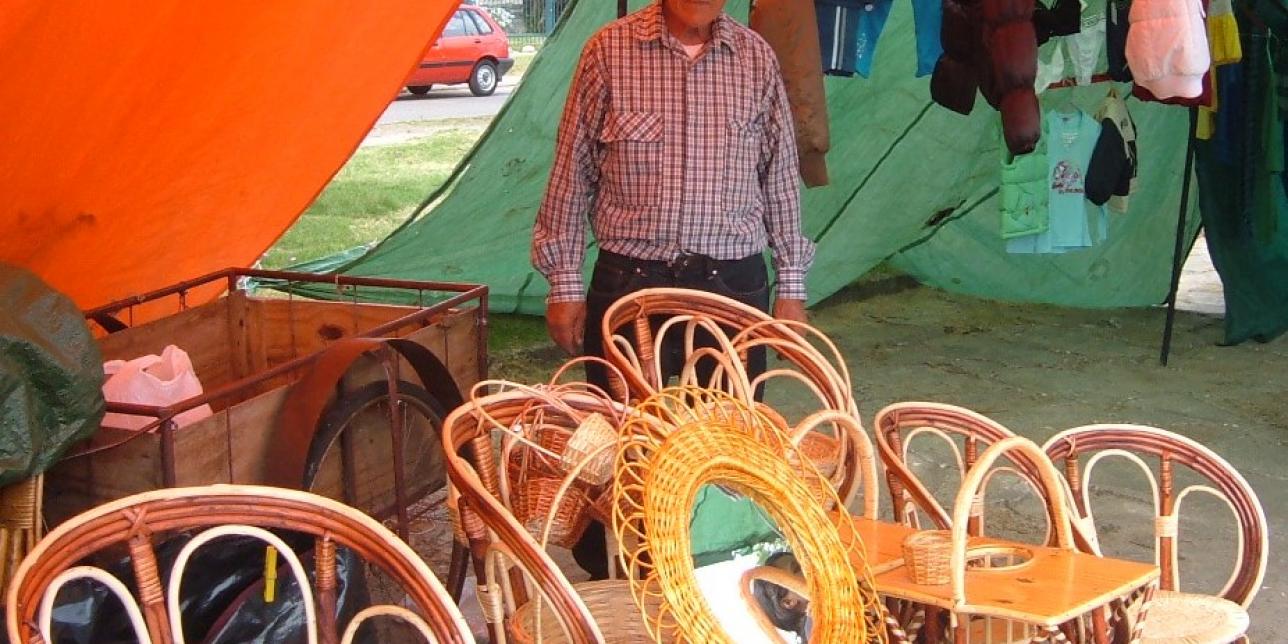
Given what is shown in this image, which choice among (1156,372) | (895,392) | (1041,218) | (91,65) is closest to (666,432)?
(91,65)

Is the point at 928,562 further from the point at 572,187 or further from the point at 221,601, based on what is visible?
the point at 572,187

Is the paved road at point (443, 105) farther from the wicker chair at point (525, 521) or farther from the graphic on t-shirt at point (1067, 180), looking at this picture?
the wicker chair at point (525, 521)

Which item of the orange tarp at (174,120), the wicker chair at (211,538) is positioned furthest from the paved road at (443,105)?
the wicker chair at (211,538)

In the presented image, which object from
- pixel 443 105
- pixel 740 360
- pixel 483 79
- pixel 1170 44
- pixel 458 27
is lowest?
pixel 740 360

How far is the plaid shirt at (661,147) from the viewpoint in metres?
3.21

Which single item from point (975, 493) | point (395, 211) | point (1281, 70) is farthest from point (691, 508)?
point (395, 211)

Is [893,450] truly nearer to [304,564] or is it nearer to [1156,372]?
[304,564]

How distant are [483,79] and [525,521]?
56.5ft

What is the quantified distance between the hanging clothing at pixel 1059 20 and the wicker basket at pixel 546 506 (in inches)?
118

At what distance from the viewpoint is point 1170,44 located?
177 inches

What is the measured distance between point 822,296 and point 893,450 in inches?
165

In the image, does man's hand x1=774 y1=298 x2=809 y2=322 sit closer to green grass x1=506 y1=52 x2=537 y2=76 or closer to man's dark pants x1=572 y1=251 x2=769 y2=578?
man's dark pants x1=572 y1=251 x2=769 y2=578

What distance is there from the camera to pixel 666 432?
83.1 inches

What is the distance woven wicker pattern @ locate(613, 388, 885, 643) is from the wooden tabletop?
3.0 inches
